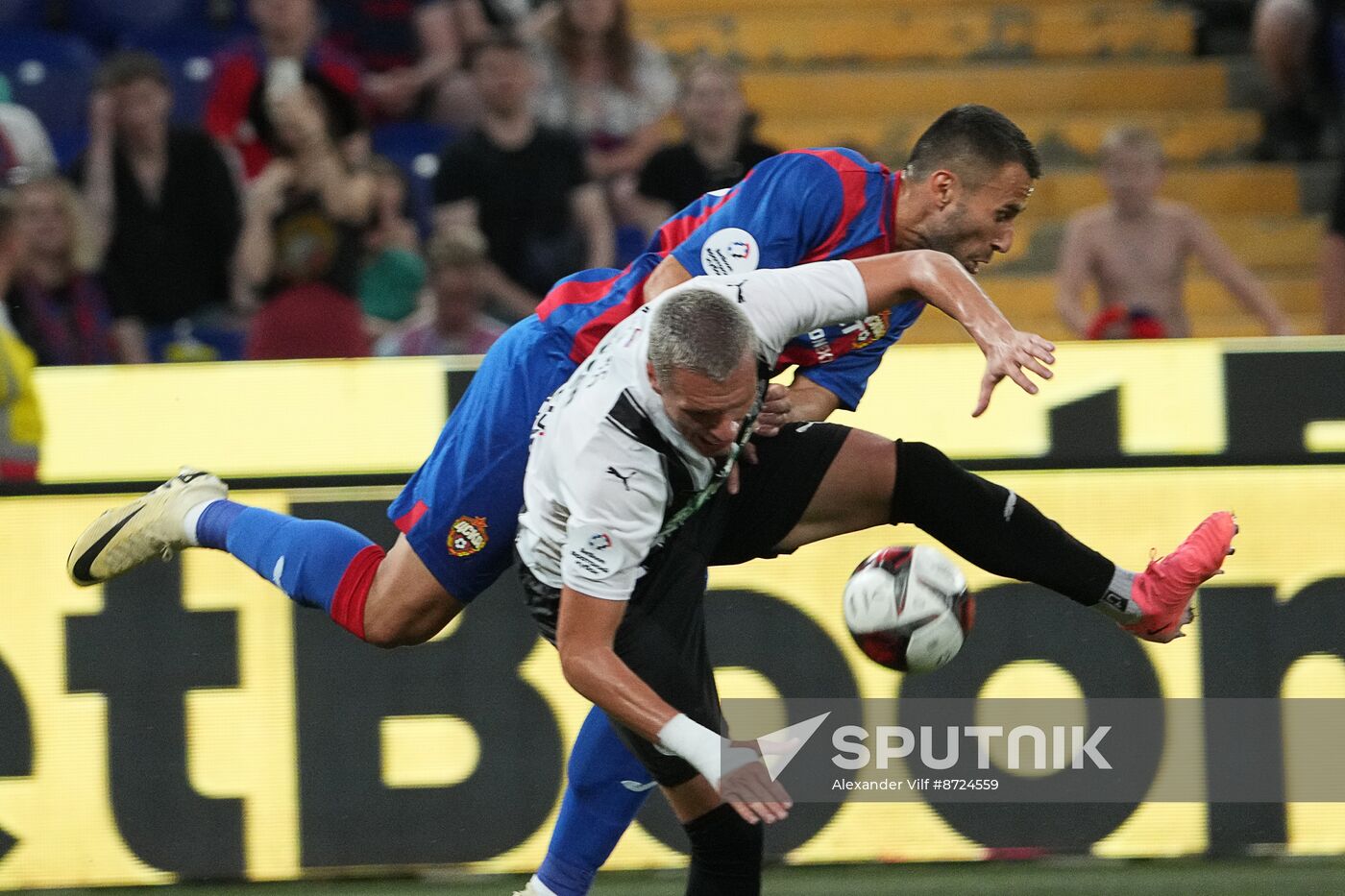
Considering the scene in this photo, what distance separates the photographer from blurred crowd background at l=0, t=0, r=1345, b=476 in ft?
21.8

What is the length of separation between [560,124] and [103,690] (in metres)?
3.26

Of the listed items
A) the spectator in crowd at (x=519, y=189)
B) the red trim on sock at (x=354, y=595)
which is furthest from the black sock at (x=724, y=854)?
the spectator in crowd at (x=519, y=189)

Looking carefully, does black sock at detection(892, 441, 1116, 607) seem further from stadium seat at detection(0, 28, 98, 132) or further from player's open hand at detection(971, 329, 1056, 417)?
stadium seat at detection(0, 28, 98, 132)

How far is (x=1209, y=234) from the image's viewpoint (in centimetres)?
686

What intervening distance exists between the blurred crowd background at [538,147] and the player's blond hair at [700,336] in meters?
2.37

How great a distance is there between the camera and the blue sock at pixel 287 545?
169 inches

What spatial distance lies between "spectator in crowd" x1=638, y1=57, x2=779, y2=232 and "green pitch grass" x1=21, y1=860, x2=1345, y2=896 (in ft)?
9.05

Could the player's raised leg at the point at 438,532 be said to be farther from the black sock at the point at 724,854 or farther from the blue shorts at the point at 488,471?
the black sock at the point at 724,854

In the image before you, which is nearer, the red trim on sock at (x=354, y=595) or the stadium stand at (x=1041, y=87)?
the red trim on sock at (x=354, y=595)

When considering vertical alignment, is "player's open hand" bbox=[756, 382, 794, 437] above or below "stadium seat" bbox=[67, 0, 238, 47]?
below

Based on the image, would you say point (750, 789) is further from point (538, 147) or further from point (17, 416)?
point (538, 147)

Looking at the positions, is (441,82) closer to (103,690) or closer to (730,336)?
(103,690)

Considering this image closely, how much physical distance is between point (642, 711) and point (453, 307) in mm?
2969

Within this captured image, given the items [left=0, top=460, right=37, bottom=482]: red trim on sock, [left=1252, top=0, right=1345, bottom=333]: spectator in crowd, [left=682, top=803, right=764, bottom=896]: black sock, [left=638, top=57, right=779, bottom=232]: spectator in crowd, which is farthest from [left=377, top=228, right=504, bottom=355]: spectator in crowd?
[left=1252, top=0, right=1345, bottom=333]: spectator in crowd
